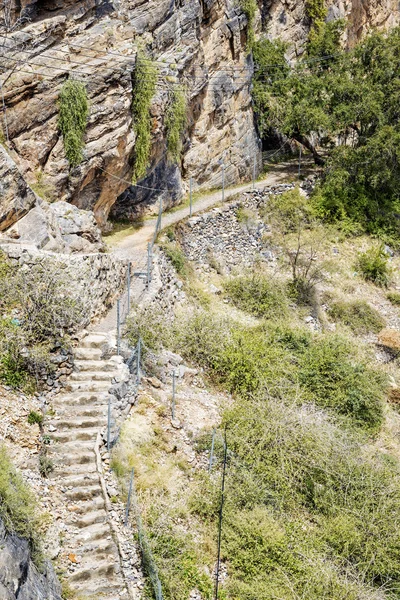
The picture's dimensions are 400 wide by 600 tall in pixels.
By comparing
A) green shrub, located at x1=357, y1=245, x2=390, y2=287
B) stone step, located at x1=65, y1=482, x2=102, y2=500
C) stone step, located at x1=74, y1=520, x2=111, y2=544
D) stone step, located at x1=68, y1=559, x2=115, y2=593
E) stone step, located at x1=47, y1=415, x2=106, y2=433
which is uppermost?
stone step, located at x1=47, y1=415, x2=106, y2=433

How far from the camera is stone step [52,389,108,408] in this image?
10.5 meters

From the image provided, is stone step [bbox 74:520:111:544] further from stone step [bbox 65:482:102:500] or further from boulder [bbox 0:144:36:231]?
boulder [bbox 0:144:36:231]

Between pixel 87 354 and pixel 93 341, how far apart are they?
375 millimetres

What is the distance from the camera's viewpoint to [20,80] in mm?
15055

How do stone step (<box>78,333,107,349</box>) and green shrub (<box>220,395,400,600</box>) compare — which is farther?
stone step (<box>78,333,107,349</box>)

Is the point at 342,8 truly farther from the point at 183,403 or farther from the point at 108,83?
the point at 183,403

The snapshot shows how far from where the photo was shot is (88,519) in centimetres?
886

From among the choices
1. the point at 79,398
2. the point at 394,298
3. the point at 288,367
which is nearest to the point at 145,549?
the point at 79,398

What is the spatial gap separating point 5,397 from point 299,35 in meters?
26.8

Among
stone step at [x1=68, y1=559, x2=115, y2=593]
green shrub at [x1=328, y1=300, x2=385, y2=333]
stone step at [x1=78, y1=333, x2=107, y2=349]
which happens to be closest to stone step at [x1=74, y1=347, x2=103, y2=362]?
stone step at [x1=78, y1=333, x2=107, y2=349]

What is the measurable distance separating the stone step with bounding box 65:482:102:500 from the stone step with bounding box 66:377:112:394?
2068 mm

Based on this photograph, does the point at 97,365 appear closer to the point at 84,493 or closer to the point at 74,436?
the point at 74,436

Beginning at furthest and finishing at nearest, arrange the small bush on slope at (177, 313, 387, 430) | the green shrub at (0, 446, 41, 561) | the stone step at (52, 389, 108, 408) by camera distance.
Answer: the small bush on slope at (177, 313, 387, 430) < the stone step at (52, 389, 108, 408) < the green shrub at (0, 446, 41, 561)

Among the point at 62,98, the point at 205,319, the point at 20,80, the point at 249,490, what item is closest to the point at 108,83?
the point at 62,98
